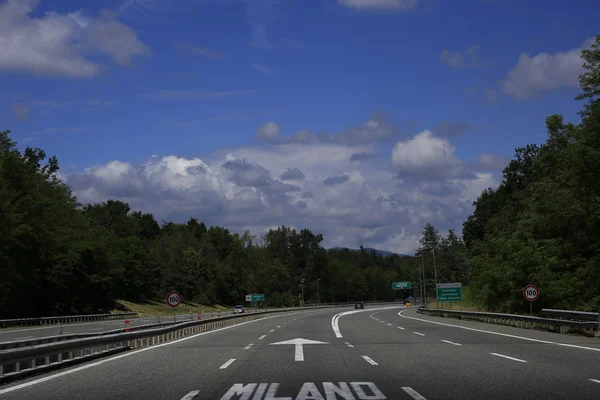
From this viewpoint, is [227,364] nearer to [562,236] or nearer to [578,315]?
[578,315]

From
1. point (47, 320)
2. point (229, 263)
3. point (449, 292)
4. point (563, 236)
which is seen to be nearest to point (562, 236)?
point (563, 236)

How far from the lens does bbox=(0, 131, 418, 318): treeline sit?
65875 mm

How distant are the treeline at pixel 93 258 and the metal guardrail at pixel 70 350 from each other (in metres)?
39.3

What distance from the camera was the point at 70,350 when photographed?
16922mm

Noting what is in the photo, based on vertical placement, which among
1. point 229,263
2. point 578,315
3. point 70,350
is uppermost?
point 229,263

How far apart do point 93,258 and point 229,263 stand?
79.9 m

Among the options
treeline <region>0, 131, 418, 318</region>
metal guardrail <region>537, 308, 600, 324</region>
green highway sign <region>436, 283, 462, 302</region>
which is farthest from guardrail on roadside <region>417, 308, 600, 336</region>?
treeline <region>0, 131, 418, 318</region>

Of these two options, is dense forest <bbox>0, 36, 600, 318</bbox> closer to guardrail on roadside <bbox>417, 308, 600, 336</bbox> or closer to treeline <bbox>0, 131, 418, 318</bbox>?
treeline <bbox>0, 131, 418, 318</bbox>

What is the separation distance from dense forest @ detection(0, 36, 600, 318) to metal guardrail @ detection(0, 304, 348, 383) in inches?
1079

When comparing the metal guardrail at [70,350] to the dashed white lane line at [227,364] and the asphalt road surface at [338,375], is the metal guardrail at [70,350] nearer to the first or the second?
the asphalt road surface at [338,375]

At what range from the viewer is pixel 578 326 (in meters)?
25.1

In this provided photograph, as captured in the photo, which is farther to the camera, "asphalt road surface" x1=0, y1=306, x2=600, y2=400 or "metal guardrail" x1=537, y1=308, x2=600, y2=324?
"metal guardrail" x1=537, y1=308, x2=600, y2=324

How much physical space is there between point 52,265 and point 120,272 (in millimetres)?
18293

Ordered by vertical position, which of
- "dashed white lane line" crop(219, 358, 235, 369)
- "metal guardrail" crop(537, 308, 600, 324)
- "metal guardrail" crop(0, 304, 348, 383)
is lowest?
"dashed white lane line" crop(219, 358, 235, 369)
